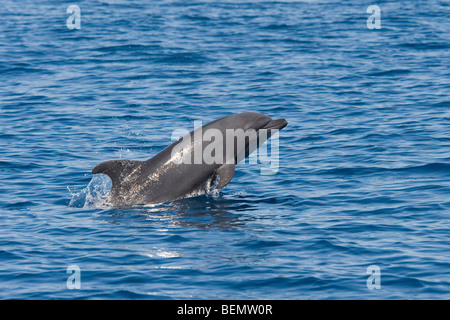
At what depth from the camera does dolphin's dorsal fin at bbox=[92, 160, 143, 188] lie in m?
18.4

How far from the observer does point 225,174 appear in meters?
18.8

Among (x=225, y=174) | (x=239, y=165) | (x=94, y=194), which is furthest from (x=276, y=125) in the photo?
(x=94, y=194)

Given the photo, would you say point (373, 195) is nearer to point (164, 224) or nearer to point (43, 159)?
point (164, 224)

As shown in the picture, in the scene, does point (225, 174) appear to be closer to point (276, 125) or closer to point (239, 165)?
point (276, 125)

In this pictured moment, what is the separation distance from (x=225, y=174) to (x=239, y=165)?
4.46m

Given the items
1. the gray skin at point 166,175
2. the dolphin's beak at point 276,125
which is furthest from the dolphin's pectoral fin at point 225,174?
the dolphin's beak at point 276,125

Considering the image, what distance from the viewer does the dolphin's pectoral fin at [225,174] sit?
1862cm

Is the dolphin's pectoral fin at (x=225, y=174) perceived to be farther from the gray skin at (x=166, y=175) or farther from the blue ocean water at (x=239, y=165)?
the blue ocean water at (x=239, y=165)

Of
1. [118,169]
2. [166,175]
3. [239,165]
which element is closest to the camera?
[118,169]

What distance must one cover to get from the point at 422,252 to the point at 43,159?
1247 cm

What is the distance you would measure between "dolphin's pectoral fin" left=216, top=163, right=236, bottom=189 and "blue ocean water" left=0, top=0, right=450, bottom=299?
62 cm

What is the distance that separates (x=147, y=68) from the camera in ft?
115
